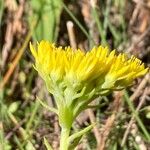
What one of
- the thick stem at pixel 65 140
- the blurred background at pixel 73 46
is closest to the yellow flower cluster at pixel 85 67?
the thick stem at pixel 65 140

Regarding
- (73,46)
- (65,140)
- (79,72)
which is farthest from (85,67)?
(73,46)

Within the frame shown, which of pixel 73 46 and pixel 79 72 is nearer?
pixel 79 72

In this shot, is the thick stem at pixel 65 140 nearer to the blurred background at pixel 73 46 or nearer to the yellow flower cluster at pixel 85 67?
the yellow flower cluster at pixel 85 67

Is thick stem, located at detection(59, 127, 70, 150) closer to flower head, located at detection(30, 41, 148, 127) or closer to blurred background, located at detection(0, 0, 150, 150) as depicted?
flower head, located at detection(30, 41, 148, 127)

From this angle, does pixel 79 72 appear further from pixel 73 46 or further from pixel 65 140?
pixel 73 46

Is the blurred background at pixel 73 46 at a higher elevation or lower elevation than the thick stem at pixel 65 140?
higher

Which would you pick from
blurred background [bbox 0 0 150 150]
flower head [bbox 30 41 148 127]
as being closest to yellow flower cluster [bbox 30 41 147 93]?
flower head [bbox 30 41 148 127]
